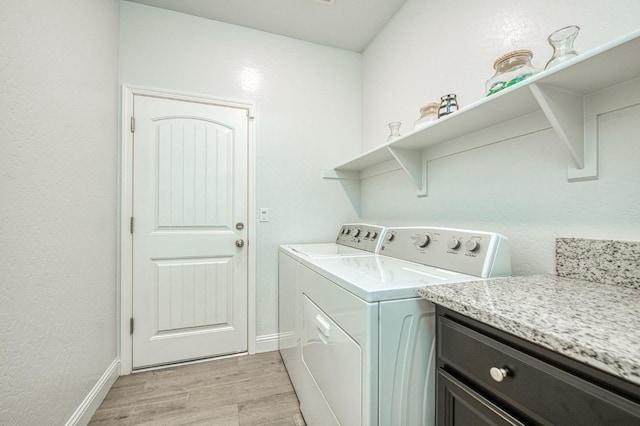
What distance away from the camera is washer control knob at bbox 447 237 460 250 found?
1.11 meters

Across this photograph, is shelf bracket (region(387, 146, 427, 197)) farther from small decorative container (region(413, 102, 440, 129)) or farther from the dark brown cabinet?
the dark brown cabinet

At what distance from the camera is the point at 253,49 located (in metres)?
2.22

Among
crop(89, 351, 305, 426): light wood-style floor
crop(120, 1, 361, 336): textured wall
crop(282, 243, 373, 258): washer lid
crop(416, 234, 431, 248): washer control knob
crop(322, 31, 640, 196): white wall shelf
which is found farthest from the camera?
crop(120, 1, 361, 336): textured wall

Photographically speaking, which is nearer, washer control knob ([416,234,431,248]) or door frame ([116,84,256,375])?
washer control knob ([416,234,431,248])

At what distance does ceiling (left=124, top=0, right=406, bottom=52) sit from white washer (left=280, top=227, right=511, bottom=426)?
1.73 meters

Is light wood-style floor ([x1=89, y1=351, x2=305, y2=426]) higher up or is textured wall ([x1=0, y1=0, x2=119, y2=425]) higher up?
textured wall ([x1=0, y1=0, x2=119, y2=425])

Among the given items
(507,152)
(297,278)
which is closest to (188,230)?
(297,278)

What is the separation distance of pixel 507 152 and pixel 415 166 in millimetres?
554

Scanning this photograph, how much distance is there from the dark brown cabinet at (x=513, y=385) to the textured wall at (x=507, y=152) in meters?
0.64

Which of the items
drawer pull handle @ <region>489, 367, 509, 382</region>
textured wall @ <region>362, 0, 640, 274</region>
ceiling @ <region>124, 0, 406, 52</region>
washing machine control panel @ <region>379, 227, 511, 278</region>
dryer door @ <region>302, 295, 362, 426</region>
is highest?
ceiling @ <region>124, 0, 406, 52</region>

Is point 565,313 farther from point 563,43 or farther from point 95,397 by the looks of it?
point 95,397

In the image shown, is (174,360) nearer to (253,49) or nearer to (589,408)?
(589,408)

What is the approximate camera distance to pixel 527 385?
53cm

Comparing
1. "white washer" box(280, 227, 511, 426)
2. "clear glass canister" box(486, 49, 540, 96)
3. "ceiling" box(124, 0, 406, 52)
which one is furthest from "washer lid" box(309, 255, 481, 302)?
"ceiling" box(124, 0, 406, 52)
